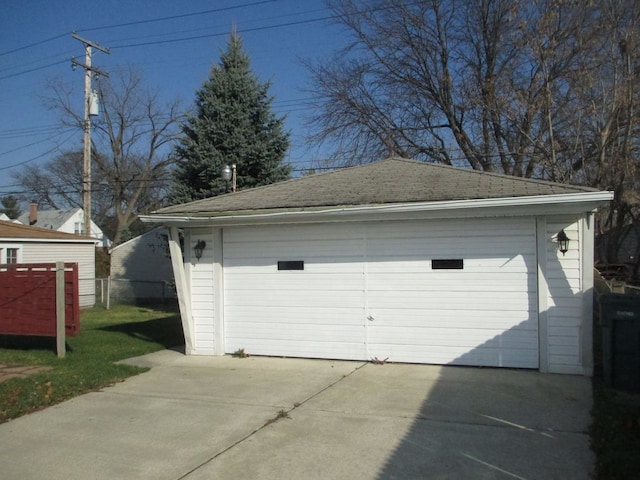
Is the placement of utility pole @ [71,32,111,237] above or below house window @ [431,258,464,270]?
above

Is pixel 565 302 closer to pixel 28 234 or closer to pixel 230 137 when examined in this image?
pixel 230 137

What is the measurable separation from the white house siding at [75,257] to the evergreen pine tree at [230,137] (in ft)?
19.1

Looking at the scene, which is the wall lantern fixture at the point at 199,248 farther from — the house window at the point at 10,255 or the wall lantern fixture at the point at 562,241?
the house window at the point at 10,255

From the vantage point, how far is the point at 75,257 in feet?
74.0

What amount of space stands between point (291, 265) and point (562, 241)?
4283 millimetres

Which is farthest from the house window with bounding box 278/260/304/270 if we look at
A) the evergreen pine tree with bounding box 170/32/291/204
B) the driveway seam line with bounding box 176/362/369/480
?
the evergreen pine tree with bounding box 170/32/291/204

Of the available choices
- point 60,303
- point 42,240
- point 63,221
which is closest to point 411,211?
point 60,303

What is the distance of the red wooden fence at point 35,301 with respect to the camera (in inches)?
382

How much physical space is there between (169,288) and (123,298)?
7.21 ft

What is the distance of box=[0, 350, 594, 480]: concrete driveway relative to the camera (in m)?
4.60

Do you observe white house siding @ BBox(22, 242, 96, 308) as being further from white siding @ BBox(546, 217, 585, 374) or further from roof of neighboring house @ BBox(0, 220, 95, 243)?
white siding @ BBox(546, 217, 585, 374)

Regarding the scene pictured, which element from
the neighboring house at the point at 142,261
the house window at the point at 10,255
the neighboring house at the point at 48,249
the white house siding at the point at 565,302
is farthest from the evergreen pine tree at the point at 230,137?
the white house siding at the point at 565,302

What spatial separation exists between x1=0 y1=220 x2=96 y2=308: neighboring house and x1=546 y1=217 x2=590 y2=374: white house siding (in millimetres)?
16067

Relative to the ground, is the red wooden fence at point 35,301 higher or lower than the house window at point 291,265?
lower
